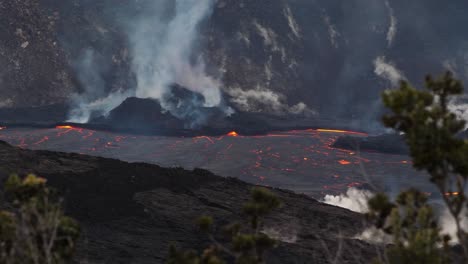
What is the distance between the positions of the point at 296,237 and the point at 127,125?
260 ft

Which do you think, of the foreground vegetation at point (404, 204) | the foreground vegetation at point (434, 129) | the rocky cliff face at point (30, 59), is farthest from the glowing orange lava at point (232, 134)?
the foreground vegetation at point (434, 129)

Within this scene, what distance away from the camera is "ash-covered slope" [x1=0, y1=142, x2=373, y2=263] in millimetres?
37781

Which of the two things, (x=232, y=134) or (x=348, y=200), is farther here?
(x=232, y=134)

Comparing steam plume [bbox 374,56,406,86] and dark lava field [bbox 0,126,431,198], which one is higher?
steam plume [bbox 374,56,406,86]

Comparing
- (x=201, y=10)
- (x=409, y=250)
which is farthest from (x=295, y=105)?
(x=409, y=250)

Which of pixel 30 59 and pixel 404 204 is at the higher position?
pixel 30 59

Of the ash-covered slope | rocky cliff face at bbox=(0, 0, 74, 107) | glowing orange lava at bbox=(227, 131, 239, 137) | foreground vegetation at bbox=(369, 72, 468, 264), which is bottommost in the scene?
the ash-covered slope

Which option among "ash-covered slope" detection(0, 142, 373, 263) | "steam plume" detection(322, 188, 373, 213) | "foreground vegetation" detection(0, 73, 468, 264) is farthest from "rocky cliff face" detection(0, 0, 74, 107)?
"foreground vegetation" detection(0, 73, 468, 264)

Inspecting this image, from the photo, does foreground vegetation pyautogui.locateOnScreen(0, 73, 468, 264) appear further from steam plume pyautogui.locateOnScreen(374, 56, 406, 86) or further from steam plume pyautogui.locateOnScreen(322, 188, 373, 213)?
steam plume pyautogui.locateOnScreen(374, 56, 406, 86)

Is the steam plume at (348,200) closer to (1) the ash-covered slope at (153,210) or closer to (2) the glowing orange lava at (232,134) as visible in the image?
(1) the ash-covered slope at (153,210)

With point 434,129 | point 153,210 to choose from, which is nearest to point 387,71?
point 153,210

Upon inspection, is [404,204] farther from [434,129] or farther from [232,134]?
[232,134]

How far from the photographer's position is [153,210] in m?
44.9

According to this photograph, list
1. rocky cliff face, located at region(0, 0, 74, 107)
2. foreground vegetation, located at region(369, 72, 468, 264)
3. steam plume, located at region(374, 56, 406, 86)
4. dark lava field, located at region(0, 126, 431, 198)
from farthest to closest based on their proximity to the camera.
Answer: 1. steam plume, located at region(374, 56, 406, 86)
2. rocky cliff face, located at region(0, 0, 74, 107)
3. dark lava field, located at region(0, 126, 431, 198)
4. foreground vegetation, located at region(369, 72, 468, 264)
